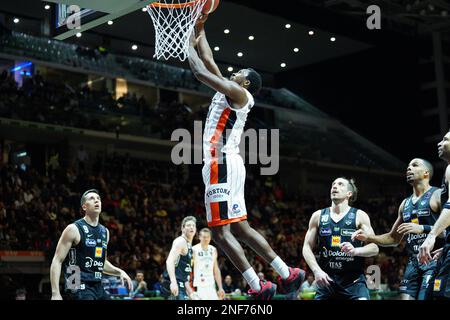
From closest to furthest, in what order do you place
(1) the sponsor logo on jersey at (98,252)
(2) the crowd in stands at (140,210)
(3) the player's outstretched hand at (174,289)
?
(1) the sponsor logo on jersey at (98,252) < (3) the player's outstretched hand at (174,289) < (2) the crowd in stands at (140,210)

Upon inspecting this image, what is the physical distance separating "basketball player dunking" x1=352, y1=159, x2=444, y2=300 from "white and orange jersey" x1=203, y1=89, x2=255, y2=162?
1572 millimetres

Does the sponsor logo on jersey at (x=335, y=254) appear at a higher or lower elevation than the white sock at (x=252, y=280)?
higher

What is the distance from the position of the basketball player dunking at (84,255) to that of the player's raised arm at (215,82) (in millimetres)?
2152

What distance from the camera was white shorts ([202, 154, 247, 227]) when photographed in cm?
615

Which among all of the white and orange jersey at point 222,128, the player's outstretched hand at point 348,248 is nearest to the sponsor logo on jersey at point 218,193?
the white and orange jersey at point 222,128

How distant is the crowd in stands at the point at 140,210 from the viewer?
16266mm

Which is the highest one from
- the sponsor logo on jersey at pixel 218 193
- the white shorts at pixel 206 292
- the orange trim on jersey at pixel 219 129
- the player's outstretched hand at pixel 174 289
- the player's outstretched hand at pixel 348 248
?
the orange trim on jersey at pixel 219 129

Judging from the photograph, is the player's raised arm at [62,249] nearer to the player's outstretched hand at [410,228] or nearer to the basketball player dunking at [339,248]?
the basketball player dunking at [339,248]

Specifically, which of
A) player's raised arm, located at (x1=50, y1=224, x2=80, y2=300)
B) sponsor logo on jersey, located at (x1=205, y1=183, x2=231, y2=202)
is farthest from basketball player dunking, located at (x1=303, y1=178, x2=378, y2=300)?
player's raised arm, located at (x1=50, y1=224, x2=80, y2=300)

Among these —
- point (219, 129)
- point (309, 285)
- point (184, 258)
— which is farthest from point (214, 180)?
point (309, 285)

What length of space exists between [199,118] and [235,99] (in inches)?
718

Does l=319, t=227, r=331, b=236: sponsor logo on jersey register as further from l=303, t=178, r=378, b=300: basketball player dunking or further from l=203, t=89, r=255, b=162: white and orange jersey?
l=203, t=89, r=255, b=162: white and orange jersey

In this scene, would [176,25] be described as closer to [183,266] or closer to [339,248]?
[339,248]
